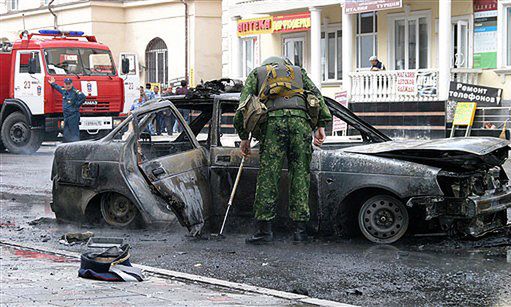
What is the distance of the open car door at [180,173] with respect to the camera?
29.0ft

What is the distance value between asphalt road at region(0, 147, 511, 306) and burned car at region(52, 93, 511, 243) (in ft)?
0.60

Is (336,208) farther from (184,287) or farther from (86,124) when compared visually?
(86,124)

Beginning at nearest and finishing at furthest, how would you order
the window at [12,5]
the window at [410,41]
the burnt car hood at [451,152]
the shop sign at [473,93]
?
1. the burnt car hood at [451,152]
2. the shop sign at [473,93]
3. the window at [410,41]
4. the window at [12,5]

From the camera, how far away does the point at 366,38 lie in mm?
30281

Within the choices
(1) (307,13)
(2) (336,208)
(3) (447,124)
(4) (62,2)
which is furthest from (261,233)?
(4) (62,2)

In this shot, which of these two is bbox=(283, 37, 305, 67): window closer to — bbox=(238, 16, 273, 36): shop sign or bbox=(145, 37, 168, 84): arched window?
bbox=(238, 16, 273, 36): shop sign

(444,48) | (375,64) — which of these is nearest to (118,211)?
(444,48)

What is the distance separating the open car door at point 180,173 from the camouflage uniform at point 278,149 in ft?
2.01

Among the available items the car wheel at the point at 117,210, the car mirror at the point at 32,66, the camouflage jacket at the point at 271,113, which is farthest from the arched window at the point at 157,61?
the camouflage jacket at the point at 271,113

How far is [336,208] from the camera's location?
28.5 ft

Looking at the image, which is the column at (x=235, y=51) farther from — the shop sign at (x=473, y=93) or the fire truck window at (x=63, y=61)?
the fire truck window at (x=63, y=61)

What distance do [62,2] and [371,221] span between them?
35864 mm

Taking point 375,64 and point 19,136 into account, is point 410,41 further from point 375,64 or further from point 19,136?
point 19,136

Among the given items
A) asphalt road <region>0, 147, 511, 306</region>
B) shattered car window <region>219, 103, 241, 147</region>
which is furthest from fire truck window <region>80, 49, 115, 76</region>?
shattered car window <region>219, 103, 241, 147</region>
